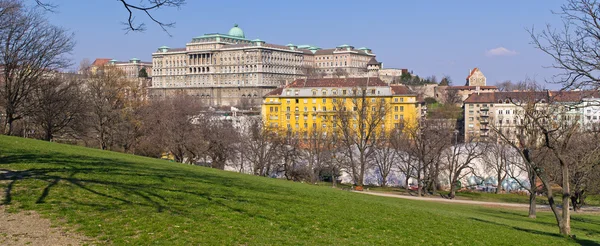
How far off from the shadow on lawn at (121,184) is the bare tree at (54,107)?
1005 inches

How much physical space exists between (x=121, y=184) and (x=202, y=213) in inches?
134

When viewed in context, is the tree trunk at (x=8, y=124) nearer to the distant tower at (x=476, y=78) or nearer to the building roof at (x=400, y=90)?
the building roof at (x=400, y=90)

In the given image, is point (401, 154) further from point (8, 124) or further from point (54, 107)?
point (8, 124)

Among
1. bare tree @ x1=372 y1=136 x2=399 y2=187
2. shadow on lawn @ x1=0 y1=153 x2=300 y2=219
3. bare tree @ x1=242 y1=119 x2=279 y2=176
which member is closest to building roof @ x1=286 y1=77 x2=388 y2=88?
bare tree @ x1=372 y1=136 x2=399 y2=187

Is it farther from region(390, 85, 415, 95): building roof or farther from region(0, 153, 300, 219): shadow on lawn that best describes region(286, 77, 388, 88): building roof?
region(0, 153, 300, 219): shadow on lawn

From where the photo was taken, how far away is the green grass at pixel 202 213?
1300 cm

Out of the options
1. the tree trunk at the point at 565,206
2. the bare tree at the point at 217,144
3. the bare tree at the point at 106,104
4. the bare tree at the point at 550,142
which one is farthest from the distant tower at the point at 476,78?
the tree trunk at the point at 565,206

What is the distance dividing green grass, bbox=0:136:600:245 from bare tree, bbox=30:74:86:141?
84.5 ft

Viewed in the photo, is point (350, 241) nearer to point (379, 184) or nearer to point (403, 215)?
point (403, 215)

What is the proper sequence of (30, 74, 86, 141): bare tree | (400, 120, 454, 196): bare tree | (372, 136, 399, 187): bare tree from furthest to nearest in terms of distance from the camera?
(372, 136, 399, 187): bare tree → (400, 120, 454, 196): bare tree → (30, 74, 86, 141): bare tree

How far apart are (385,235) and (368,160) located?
4607 cm

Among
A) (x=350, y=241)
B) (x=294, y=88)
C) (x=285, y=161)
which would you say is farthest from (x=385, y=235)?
(x=294, y=88)

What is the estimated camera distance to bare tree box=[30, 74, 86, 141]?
4578 cm

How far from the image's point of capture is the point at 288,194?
20281 millimetres
